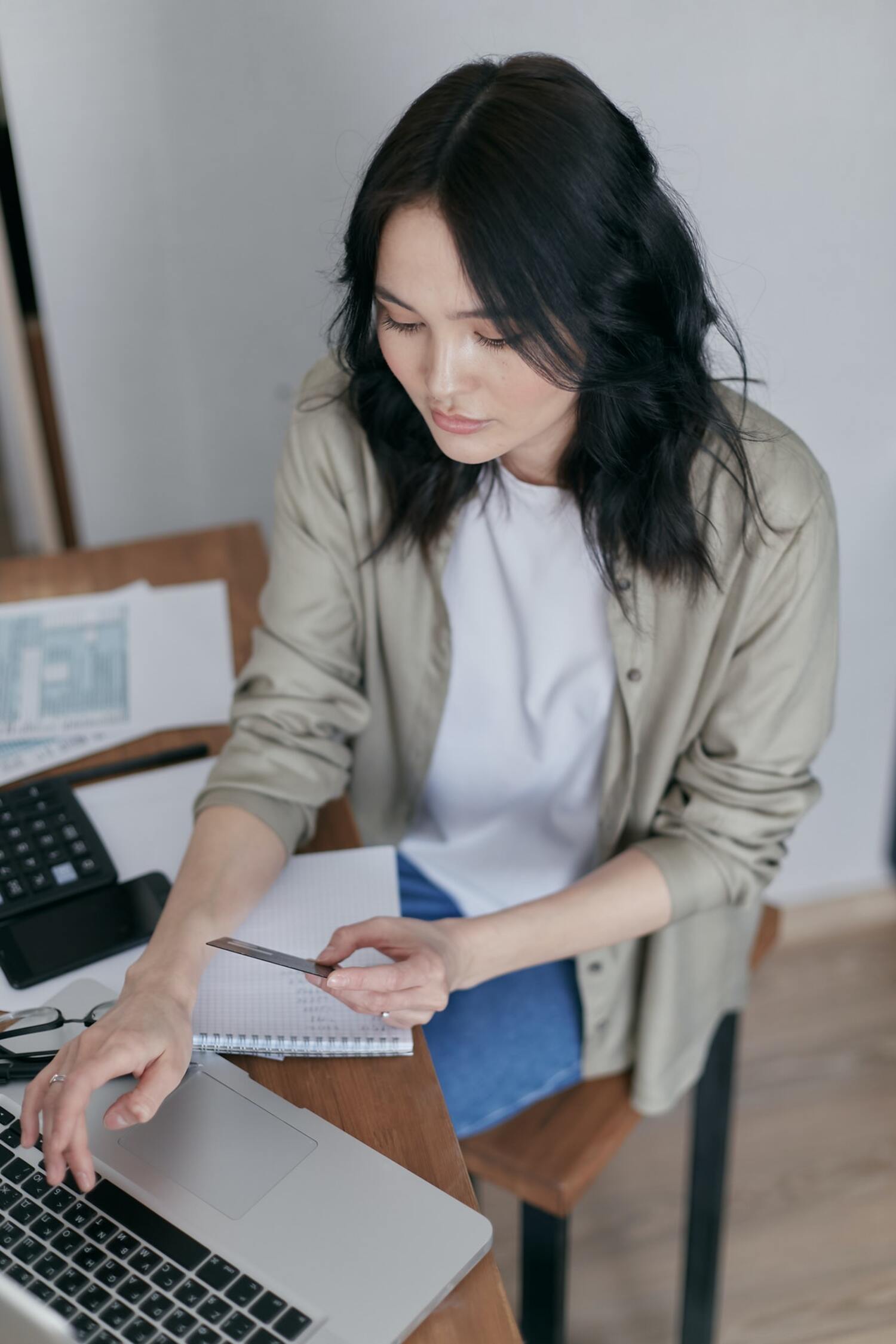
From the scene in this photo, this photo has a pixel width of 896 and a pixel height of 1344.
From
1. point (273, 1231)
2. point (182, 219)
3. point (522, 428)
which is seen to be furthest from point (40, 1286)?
→ point (182, 219)

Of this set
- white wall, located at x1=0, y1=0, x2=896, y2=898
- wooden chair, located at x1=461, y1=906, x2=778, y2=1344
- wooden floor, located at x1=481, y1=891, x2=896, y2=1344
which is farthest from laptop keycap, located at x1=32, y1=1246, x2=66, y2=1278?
wooden floor, located at x1=481, y1=891, x2=896, y2=1344

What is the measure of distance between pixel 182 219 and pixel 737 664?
2.69 feet

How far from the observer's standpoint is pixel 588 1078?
1.05 metres

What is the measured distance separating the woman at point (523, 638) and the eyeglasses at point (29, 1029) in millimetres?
34

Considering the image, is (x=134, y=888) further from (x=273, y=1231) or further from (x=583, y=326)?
(x=583, y=326)

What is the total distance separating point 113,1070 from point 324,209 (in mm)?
722

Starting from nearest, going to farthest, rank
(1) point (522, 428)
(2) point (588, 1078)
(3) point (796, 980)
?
(1) point (522, 428) < (2) point (588, 1078) < (3) point (796, 980)

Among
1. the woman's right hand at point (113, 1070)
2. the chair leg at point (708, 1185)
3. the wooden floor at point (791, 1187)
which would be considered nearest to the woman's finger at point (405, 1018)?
the woman's right hand at point (113, 1070)

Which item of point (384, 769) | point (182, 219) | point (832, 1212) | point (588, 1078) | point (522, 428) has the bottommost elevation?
point (832, 1212)

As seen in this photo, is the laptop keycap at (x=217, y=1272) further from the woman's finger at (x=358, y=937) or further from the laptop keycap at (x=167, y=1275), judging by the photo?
the woman's finger at (x=358, y=937)

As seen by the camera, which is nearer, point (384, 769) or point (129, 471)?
point (384, 769)

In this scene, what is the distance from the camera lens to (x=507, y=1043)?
1.00m

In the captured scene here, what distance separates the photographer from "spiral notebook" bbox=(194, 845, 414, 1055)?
73cm

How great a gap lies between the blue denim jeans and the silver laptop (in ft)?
1.05
